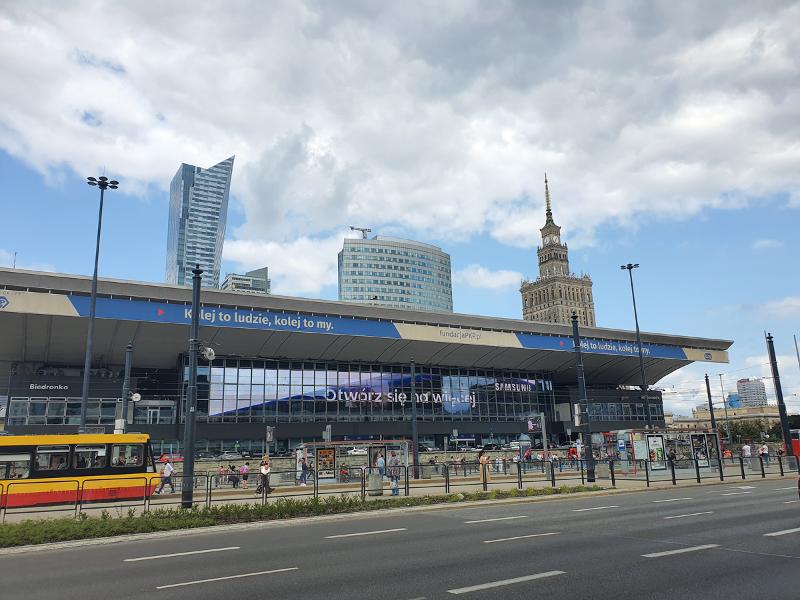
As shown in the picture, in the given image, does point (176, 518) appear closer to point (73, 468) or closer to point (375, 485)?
point (73, 468)

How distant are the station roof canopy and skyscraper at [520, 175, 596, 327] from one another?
11036 cm

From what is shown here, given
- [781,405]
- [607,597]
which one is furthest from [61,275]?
[781,405]

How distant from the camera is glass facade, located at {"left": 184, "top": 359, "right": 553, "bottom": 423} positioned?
5131 cm

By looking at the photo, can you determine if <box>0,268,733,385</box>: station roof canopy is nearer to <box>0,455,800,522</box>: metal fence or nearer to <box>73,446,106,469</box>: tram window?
<box>0,455,800,522</box>: metal fence

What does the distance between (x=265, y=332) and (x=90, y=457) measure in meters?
25.6

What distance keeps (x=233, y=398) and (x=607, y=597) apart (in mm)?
46995

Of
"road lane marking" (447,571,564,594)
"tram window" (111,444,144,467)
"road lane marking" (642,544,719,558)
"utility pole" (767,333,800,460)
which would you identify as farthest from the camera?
"utility pole" (767,333,800,460)

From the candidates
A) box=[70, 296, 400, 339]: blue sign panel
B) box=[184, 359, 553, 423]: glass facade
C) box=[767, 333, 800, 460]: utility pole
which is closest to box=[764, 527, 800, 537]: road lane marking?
box=[767, 333, 800, 460]: utility pole

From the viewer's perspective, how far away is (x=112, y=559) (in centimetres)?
1198

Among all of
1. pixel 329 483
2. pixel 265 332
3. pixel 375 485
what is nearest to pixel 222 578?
pixel 375 485

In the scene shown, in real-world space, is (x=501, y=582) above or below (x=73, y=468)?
below

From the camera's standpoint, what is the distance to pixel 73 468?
22.8 meters

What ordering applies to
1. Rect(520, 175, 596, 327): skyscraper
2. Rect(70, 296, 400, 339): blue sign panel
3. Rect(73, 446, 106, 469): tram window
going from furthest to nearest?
Rect(520, 175, 596, 327): skyscraper, Rect(70, 296, 400, 339): blue sign panel, Rect(73, 446, 106, 469): tram window

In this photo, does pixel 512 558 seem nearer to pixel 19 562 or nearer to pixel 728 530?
pixel 728 530
